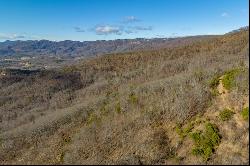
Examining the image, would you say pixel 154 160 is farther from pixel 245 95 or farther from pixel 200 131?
pixel 245 95

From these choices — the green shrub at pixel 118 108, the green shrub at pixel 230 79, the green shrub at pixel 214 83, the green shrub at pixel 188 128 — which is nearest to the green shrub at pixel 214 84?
the green shrub at pixel 214 83

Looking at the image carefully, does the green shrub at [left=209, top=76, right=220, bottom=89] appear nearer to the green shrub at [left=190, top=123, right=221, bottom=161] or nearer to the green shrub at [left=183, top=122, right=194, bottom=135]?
the green shrub at [left=183, top=122, right=194, bottom=135]

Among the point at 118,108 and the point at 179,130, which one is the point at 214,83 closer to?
the point at 179,130

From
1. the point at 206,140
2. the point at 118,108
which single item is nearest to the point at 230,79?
the point at 206,140

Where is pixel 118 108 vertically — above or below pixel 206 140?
below

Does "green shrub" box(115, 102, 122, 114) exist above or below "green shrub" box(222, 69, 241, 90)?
below

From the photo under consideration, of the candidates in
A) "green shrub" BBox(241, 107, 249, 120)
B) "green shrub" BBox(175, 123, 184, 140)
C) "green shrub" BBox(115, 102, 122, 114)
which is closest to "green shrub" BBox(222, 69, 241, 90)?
"green shrub" BBox(241, 107, 249, 120)

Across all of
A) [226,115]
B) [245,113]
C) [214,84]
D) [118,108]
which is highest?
[214,84]
